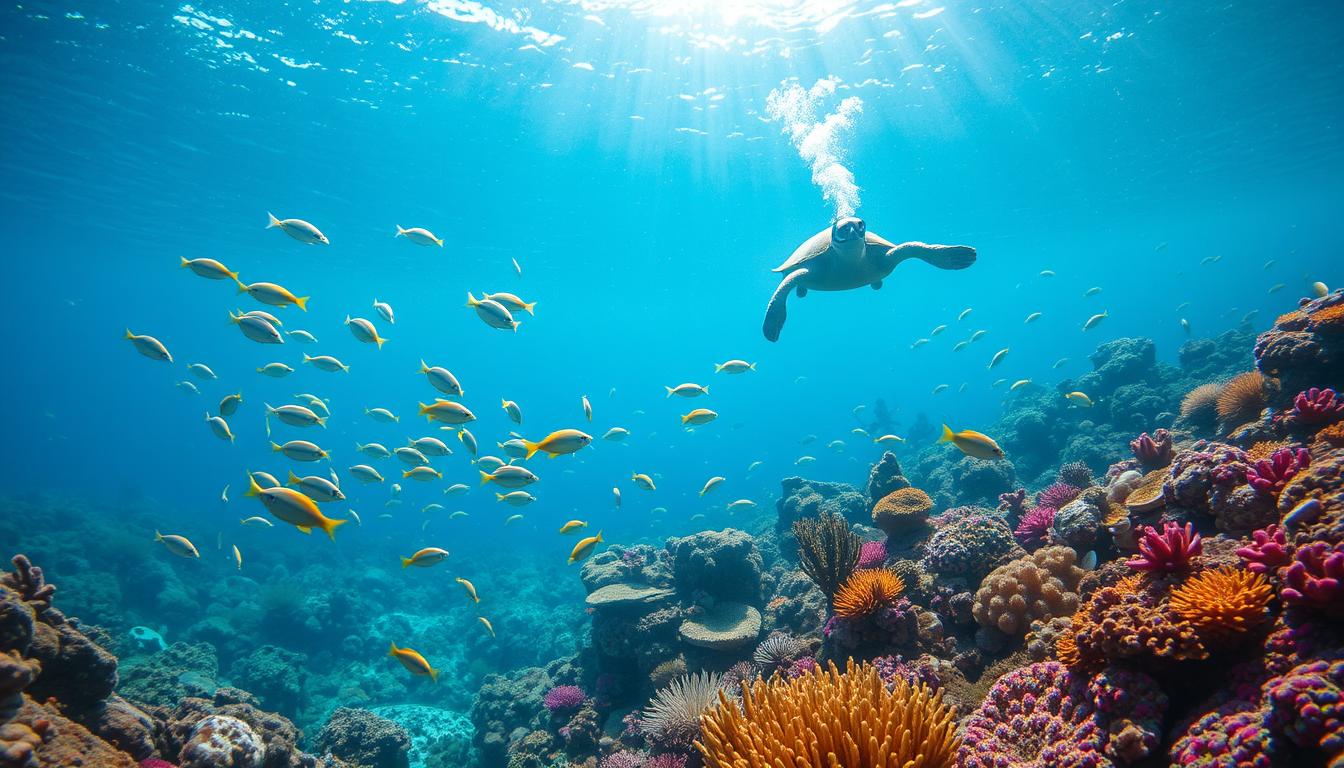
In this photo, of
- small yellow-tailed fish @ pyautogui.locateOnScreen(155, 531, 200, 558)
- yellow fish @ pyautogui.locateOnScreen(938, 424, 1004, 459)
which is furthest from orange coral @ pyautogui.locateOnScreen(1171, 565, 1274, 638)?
small yellow-tailed fish @ pyautogui.locateOnScreen(155, 531, 200, 558)

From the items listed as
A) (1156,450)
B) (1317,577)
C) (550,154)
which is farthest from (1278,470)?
(550,154)

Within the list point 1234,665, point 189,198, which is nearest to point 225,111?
point 189,198

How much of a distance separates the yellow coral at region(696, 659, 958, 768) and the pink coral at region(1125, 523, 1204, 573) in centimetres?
168

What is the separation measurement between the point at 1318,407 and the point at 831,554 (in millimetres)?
4534

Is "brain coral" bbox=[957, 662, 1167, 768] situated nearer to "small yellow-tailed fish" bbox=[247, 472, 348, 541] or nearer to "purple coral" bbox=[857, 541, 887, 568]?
"purple coral" bbox=[857, 541, 887, 568]

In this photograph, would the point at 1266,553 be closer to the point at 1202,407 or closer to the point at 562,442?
the point at 562,442

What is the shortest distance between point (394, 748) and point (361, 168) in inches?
884

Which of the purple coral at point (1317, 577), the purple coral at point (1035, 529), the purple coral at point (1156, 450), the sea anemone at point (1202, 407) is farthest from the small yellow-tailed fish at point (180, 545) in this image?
the sea anemone at point (1202, 407)

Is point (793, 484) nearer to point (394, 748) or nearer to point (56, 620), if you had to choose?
point (394, 748)

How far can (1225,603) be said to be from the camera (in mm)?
2559

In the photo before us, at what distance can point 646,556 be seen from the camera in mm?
11766

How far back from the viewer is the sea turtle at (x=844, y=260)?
303 inches

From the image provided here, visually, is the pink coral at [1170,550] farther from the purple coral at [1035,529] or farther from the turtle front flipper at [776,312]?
the turtle front flipper at [776,312]

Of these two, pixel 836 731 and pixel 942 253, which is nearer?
pixel 836 731
